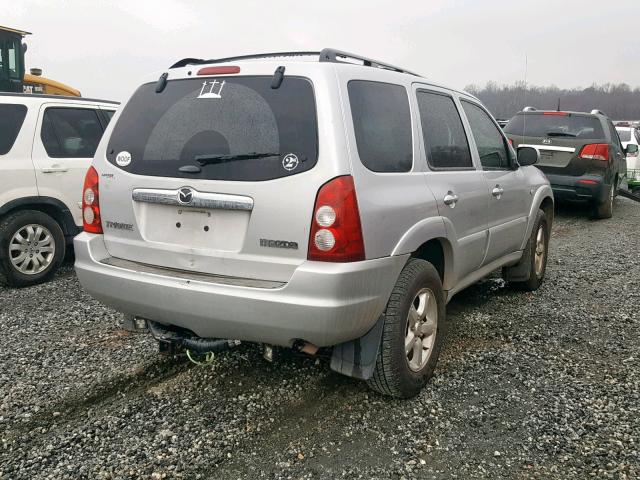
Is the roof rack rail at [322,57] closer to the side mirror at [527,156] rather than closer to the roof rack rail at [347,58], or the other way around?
the roof rack rail at [347,58]

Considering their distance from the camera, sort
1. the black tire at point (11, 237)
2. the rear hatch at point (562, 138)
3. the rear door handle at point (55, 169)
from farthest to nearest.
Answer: the rear hatch at point (562, 138), the rear door handle at point (55, 169), the black tire at point (11, 237)

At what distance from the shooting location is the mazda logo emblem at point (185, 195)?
282 centimetres

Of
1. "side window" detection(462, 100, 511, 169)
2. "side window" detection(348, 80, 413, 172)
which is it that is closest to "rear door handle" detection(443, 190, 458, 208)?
"side window" detection(348, 80, 413, 172)

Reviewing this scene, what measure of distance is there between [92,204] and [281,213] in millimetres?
1262

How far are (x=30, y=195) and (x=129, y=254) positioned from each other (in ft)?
10.2

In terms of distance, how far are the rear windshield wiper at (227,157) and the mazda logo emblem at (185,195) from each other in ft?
0.50

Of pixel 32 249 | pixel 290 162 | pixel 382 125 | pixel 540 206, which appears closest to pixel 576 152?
pixel 540 206

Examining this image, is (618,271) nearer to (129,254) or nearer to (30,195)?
Answer: (129,254)

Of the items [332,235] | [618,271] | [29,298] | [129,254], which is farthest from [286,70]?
[618,271]

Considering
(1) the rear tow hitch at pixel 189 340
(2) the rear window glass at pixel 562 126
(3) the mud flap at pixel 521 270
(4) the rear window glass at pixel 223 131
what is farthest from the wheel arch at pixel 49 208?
(2) the rear window glass at pixel 562 126

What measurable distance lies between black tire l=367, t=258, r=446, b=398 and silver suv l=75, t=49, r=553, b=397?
0.03ft

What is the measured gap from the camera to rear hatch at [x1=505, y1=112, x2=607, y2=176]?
9281 millimetres

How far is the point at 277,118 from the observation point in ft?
9.00

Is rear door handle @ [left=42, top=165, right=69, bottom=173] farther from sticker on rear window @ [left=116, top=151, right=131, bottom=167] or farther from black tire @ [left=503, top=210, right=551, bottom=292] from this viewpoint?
black tire @ [left=503, top=210, right=551, bottom=292]
